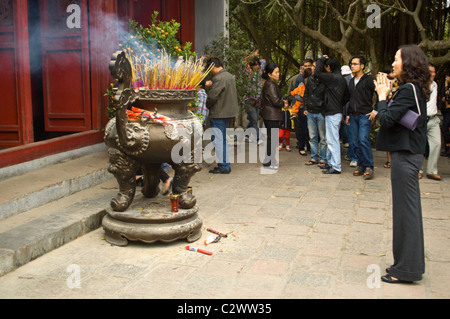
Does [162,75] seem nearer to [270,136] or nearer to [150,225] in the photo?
[150,225]

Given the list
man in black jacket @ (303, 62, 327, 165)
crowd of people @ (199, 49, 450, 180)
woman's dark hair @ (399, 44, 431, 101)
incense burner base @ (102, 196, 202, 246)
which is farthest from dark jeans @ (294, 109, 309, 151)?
woman's dark hair @ (399, 44, 431, 101)

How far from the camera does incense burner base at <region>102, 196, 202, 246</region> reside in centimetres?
480

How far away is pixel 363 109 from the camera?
Answer: 316 inches

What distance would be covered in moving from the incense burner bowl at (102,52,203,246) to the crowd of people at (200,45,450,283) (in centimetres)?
183

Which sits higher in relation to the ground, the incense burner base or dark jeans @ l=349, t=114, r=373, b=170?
dark jeans @ l=349, t=114, r=373, b=170

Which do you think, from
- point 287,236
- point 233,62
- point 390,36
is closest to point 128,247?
point 287,236

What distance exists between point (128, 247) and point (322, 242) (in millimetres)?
1865

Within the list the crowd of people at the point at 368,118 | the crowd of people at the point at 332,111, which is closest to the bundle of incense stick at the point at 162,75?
the crowd of people at the point at 368,118

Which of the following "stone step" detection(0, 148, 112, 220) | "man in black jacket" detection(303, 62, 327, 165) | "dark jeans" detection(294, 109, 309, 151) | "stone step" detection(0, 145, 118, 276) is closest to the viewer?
"stone step" detection(0, 145, 118, 276)

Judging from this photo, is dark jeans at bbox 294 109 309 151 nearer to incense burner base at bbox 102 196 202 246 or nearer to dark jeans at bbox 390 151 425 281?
incense burner base at bbox 102 196 202 246

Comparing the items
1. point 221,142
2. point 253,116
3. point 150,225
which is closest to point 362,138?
point 221,142

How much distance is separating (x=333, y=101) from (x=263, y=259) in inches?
167

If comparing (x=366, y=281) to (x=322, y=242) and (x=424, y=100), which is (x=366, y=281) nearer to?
(x=322, y=242)

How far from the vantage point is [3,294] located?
3.80 m
